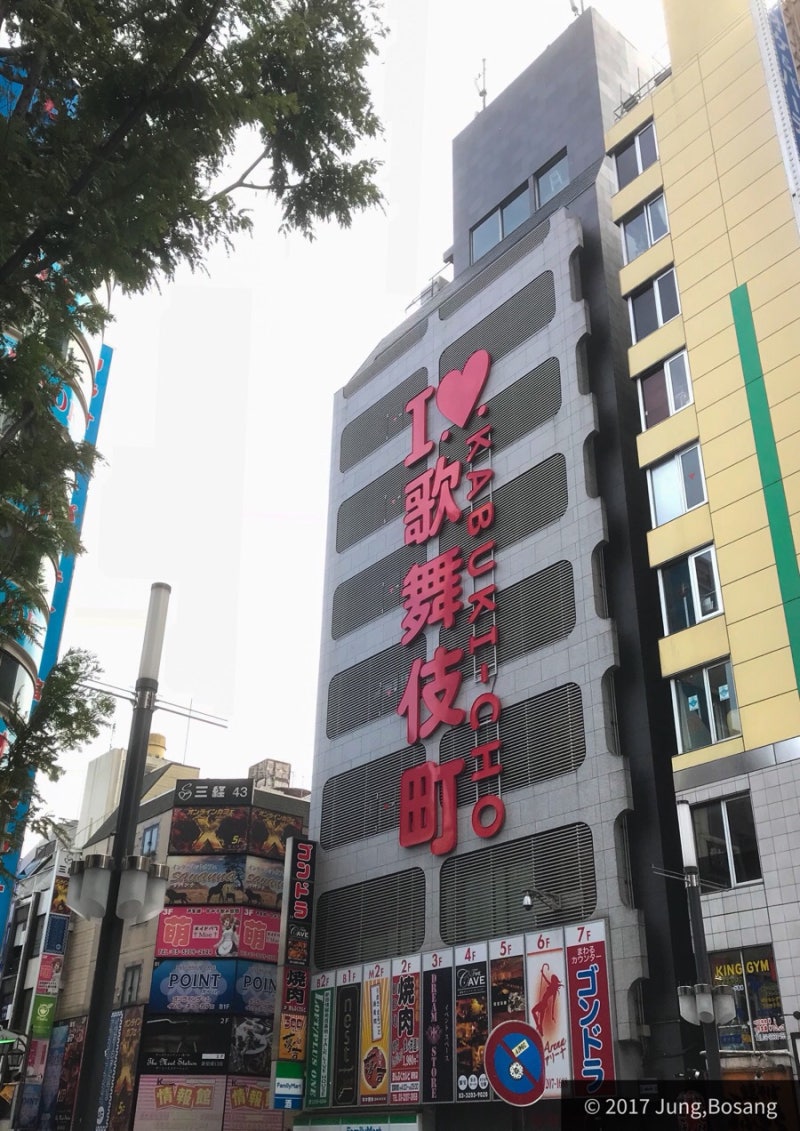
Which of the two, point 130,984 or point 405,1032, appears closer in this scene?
point 405,1032

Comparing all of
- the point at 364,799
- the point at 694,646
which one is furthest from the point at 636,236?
the point at 364,799

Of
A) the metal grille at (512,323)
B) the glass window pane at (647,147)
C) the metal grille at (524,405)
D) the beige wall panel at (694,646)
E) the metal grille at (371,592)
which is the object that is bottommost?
the beige wall panel at (694,646)

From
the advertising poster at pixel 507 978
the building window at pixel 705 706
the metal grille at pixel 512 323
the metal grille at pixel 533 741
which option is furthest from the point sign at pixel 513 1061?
the metal grille at pixel 512 323

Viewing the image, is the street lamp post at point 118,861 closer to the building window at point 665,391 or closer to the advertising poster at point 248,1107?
the building window at point 665,391

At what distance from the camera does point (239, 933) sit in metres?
43.4

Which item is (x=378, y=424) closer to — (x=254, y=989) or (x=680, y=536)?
(x=680, y=536)

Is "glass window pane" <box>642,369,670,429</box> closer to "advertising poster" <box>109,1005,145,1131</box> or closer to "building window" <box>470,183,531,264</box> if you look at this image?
"building window" <box>470,183,531,264</box>

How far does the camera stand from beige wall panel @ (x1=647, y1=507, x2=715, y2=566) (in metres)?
27.5

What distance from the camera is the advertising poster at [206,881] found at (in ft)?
144

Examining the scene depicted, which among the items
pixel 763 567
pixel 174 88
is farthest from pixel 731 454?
pixel 174 88

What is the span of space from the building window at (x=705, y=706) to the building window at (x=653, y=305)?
1114 centimetres

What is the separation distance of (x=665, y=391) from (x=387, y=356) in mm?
17554

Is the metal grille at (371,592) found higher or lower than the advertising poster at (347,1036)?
higher

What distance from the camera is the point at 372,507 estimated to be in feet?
141
